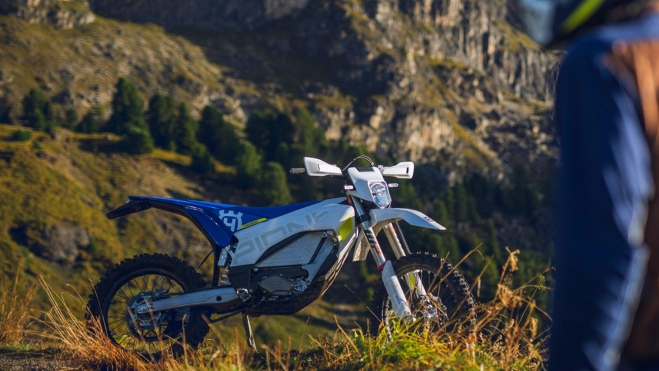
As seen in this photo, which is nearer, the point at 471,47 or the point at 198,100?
the point at 198,100

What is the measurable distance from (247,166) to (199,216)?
3298 inches

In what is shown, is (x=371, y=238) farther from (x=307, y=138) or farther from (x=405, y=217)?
(x=307, y=138)

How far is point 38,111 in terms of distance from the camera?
287 feet

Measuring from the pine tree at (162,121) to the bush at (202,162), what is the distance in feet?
13.9

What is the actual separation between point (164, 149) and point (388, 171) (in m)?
89.2

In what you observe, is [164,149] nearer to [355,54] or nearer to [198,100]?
[198,100]

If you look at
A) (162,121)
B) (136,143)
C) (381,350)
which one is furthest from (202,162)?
(381,350)

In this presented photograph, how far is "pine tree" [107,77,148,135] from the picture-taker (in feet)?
299

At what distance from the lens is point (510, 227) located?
10969 centimetres

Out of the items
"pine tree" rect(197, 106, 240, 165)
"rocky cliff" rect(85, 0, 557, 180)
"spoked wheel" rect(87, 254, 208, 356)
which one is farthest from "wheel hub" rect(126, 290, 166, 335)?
"rocky cliff" rect(85, 0, 557, 180)

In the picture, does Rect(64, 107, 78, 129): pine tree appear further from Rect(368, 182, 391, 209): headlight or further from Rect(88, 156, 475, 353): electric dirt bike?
Rect(368, 182, 391, 209): headlight

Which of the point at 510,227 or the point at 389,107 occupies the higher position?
the point at 389,107

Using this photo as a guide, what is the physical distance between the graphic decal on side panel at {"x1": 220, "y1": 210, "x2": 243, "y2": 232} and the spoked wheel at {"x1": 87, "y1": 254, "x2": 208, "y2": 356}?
1.35 ft

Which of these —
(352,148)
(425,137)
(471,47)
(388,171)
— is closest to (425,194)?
(352,148)
